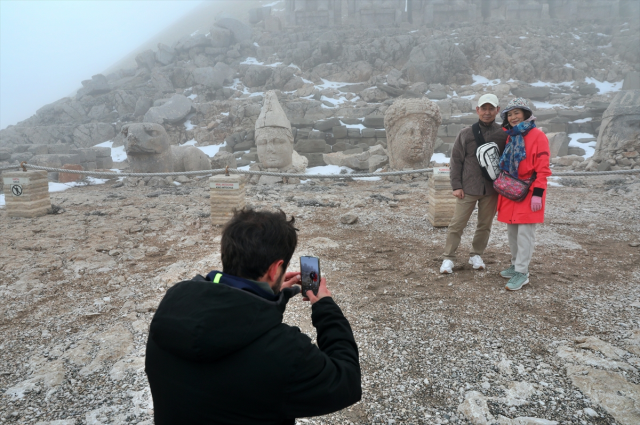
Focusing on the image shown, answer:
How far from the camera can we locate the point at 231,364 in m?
1.04

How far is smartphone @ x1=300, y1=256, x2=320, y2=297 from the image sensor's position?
146 cm

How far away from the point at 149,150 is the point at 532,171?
822 cm

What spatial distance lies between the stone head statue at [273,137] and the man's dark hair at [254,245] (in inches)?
310

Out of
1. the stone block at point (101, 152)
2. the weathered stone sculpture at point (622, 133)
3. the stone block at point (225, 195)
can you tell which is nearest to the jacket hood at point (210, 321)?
the stone block at point (225, 195)

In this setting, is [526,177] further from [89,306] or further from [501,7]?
[501,7]

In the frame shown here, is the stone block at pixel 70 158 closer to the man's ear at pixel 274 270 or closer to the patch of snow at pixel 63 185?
the patch of snow at pixel 63 185

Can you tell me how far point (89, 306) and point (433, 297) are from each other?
2.74 metres

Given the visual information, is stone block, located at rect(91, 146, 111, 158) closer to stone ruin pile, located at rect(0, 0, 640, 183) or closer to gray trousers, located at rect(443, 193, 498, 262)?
stone ruin pile, located at rect(0, 0, 640, 183)

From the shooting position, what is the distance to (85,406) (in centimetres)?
208

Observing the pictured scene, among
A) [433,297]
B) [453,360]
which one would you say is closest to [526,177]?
[433,297]

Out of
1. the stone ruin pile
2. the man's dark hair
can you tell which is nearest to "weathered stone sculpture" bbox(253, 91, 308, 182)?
the stone ruin pile

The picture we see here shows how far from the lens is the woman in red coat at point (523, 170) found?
299cm

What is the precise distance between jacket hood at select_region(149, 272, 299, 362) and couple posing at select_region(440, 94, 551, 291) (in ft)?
8.57

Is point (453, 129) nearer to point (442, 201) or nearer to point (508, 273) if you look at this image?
point (442, 201)
